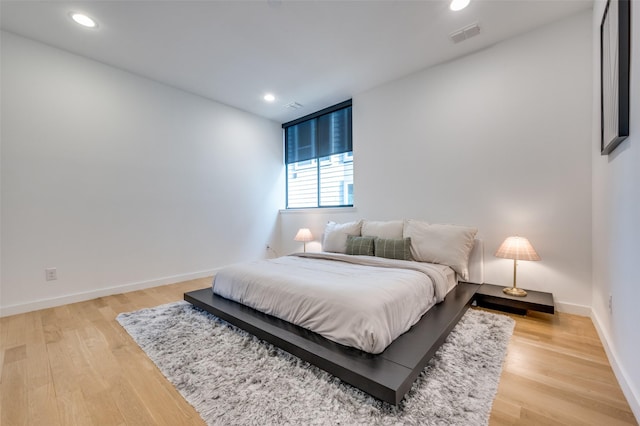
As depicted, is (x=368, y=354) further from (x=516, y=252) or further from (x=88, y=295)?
(x=88, y=295)

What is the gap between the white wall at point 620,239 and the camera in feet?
4.24

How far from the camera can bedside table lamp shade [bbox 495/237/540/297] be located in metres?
2.41

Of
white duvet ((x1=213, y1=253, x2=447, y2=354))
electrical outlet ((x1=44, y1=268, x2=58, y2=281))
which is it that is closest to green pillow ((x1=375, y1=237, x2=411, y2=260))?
white duvet ((x1=213, y1=253, x2=447, y2=354))

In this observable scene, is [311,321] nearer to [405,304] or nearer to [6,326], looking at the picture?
[405,304]

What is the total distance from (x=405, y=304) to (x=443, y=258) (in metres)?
1.13

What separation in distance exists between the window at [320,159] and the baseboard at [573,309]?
2.69m

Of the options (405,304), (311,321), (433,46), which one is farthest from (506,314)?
(433,46)

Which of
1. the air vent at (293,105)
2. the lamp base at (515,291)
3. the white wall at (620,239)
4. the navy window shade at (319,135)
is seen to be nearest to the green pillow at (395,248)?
the lamp base at (515,291)

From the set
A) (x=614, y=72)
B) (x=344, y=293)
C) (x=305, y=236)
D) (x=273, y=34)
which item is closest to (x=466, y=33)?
(x=614, y=72)

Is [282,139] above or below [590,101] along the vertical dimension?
above

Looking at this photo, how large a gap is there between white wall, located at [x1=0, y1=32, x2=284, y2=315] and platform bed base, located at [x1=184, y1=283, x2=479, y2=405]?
176 centimetres

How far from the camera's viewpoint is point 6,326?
231 cm

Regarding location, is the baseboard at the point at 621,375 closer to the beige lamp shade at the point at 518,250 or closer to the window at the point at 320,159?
the beige lamp shade at the point at 518,250

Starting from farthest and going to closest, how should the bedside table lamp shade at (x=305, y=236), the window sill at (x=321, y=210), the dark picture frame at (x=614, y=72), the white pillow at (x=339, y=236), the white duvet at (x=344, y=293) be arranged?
the bedside table lamp shade at (x=305, y=236)
the window sill at (x=321, y=210)
the white pillow at (x=339, y=236)
the white duvet at (x=344, y=293)
the dark picture frame at (x=614, y=72)
